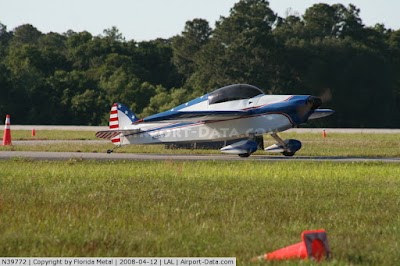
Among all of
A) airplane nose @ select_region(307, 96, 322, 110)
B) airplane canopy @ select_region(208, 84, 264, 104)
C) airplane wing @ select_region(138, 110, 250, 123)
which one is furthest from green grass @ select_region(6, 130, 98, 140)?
airplane nose @ select_region(307, 96, 322, 110)

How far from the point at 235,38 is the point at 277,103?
46.3m

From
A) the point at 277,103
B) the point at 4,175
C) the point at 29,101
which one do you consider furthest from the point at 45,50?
the point at 4,175

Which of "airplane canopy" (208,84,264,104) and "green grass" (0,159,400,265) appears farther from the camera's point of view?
"airplane canopy" (208,84,264,104)

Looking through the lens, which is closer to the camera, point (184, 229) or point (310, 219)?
point (184, 229)

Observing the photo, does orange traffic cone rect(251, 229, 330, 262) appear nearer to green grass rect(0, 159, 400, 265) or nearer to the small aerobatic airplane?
green grass rect(0, 159, 400, 265)

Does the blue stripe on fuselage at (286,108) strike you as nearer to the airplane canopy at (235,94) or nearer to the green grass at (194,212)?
the airplane canopy at (235,94)

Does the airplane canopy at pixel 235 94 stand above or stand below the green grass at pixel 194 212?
above

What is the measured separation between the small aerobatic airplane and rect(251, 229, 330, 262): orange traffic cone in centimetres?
1530

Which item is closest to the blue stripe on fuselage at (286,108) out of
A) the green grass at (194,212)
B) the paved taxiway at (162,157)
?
the paved taxiway at (162,157)

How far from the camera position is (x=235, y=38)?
69625mm

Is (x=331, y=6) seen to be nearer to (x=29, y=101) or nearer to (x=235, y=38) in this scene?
(x=235, y=38)

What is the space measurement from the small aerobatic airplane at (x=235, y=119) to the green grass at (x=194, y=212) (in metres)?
6.17

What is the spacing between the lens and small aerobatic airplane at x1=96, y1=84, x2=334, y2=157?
936 inches

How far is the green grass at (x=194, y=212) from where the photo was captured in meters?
8.62
